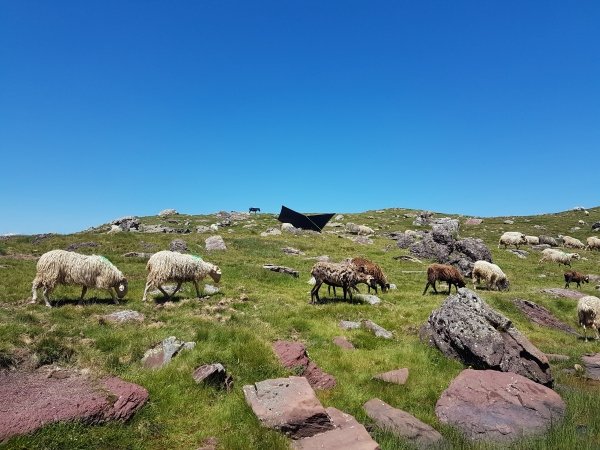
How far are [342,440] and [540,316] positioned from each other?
1946cm

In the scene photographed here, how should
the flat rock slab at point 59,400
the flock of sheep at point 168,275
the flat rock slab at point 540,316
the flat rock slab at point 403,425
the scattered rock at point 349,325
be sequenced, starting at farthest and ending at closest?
1. the flat rock slab at point 540,316
2. the flock of sheep at point 168,275
3. the scattered rock at point 349,325
4. the flat rock slab at point 403,425
5. the flat rock slab at point 59,400

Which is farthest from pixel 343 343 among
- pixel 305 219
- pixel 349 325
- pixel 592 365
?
pixel 305 219

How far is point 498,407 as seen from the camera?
1066 centimetres

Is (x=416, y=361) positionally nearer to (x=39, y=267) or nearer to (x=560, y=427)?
(x=560, y=427)

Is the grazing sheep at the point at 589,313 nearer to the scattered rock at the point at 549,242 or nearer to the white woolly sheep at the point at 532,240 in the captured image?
the white woolly sheep at the point at 532,240

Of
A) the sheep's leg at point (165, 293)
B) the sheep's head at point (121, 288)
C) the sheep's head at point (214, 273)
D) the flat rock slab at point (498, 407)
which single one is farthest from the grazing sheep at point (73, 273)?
the flat rock slab at point (498, 407)

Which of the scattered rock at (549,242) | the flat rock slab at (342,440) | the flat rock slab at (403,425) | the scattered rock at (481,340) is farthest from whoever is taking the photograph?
the scattered rock at (549,242)

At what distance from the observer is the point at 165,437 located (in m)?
8.24

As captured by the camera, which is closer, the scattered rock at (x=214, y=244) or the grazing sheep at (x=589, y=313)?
the grazing sheep at (x=589, y=313)

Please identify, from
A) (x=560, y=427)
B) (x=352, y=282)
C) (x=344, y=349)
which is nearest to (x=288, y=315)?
(x=344, y=349)

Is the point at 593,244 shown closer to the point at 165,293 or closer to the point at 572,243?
the point at 572,243

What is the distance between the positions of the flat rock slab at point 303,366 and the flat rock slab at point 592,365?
9.81 m

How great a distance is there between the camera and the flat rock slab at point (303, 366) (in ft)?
37.7

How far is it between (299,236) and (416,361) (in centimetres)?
3956
